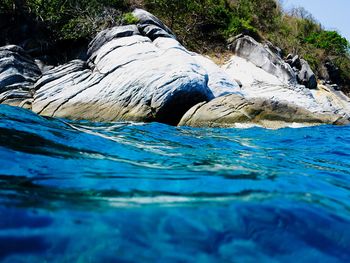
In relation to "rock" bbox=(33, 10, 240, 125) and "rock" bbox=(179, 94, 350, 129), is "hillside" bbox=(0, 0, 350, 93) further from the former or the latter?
"rock" bbox=(179, 94, 350, 129)

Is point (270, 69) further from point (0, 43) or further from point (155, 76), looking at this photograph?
point (0, 43)

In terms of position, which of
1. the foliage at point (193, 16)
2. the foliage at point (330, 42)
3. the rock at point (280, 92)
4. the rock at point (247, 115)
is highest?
the foliage at point (330, 42)

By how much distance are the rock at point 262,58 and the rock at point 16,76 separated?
31.6ft

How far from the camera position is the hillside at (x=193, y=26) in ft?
48.9

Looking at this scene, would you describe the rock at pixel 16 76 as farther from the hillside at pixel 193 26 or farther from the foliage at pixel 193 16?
the foliage at pixel 193 16

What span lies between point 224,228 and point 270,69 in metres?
15.6

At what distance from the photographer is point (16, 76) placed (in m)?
11.0

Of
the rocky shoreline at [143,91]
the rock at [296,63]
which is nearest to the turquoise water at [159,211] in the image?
the rocky shoreline at [143,91]

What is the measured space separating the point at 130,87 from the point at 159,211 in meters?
7.91

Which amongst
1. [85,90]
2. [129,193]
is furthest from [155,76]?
[129,193]

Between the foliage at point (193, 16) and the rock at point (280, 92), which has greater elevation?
the foliage at point (193, 16)

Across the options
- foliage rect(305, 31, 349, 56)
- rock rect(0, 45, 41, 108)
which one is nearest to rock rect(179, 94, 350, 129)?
rock rect(0, 45, 41, 108)

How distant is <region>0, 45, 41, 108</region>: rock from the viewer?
1020cm

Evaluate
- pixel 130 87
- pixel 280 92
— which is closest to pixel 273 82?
pixel 280 92
